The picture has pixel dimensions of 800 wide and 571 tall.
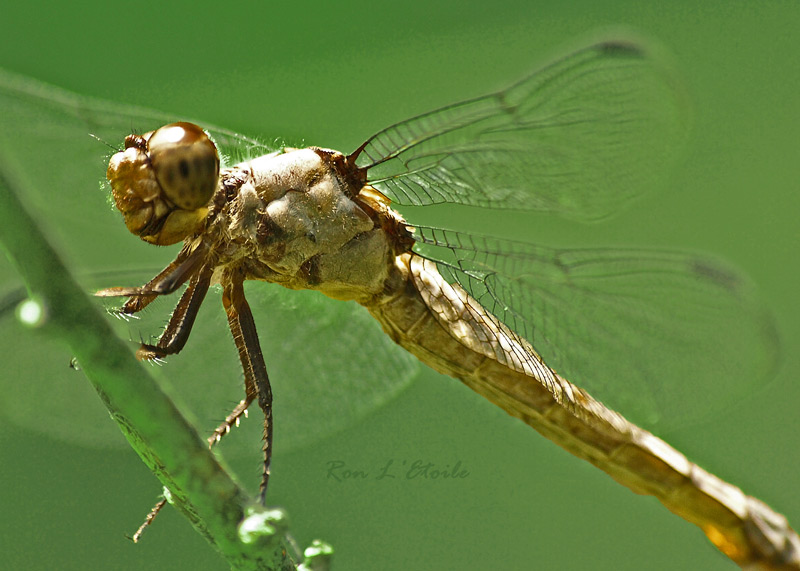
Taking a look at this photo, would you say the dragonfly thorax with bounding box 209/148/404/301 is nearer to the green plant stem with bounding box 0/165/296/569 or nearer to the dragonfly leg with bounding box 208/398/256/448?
the dragonfly leg with bounding box 208/398/256/448

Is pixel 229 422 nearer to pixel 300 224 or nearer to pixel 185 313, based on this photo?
pixel 185 313

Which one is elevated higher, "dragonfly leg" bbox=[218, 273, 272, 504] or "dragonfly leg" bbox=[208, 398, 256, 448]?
"dragonfly leg" bbox=[218, 273, 272, 504]

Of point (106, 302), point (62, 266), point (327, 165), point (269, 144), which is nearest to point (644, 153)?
point (327, 165)

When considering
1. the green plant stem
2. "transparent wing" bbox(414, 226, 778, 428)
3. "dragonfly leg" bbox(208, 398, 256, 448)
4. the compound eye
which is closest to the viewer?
the green plant stem

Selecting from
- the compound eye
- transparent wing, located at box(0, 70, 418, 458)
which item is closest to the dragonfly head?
the compound eye

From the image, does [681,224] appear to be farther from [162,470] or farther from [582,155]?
[162,470]
